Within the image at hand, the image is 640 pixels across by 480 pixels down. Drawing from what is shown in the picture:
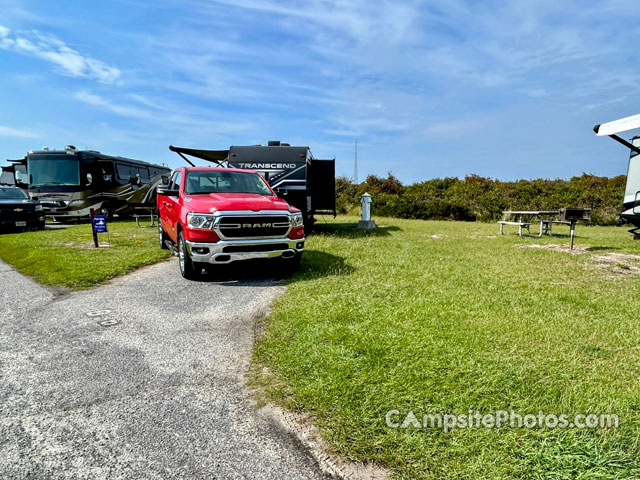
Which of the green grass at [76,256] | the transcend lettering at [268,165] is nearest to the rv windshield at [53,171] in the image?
the green grass at [76,256]

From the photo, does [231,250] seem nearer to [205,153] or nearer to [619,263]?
[619,263]

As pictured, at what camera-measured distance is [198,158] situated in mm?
15133

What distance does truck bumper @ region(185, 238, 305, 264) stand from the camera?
6.01 meters

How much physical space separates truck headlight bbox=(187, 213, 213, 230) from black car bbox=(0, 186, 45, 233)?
12.0 m

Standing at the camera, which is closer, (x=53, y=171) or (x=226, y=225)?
(x=226, y=225)

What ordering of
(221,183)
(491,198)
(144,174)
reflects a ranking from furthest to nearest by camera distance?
(144,174), (491,198), (221,183)

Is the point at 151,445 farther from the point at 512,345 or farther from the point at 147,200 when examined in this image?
the point at 147,200

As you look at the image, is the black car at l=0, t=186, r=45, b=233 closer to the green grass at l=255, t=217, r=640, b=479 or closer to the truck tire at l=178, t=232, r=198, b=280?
the truck tire at l=178, t=232, r=198, b=280

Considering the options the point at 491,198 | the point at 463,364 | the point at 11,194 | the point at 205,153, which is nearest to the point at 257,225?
the point at 463,364

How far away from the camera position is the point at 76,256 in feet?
27.8

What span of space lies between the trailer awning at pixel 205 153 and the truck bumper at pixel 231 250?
340 inches

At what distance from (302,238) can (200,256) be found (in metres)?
1.82

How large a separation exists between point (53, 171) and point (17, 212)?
371cm

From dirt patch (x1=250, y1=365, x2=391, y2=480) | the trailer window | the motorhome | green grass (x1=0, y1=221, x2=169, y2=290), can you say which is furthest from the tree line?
dirt patch (x1=250, y1=365, x2=391, y2=480)
